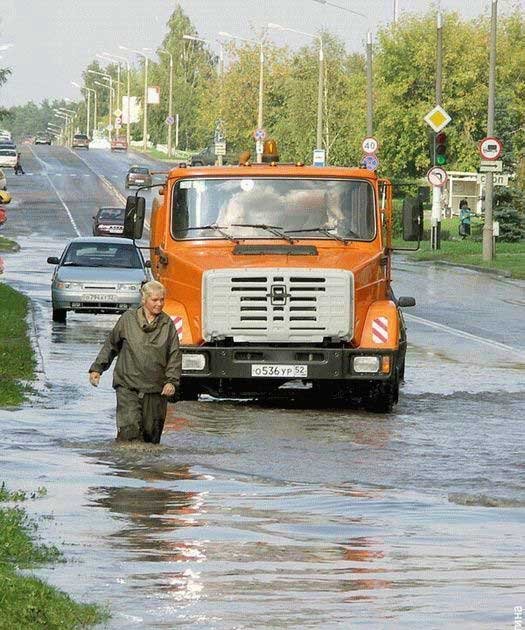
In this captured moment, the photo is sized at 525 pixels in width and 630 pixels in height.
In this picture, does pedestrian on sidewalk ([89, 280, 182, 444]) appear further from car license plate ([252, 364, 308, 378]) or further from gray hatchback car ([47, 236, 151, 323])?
gray hatchback car ([47, 236, 151, 323])

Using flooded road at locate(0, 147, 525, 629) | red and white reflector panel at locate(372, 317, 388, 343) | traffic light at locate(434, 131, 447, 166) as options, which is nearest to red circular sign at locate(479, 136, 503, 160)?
traffic light at locate(434, 131, 447, 166)

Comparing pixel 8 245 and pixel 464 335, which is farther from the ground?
pixel 464 335

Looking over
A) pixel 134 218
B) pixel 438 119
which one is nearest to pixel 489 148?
pixel 438 119

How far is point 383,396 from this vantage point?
19500 mm

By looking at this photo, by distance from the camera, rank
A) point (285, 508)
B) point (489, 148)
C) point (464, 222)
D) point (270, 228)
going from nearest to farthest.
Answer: point (285, 508)
point (270, 228)
point (489, 148)
point (464, 222)

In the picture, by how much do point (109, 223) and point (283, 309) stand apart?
162 ft

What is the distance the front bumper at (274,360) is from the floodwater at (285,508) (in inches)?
17.3

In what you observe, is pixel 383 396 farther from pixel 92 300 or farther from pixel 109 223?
pixel 109 223

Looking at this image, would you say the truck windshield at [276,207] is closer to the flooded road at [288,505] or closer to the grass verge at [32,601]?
the flooded road at [288,505]

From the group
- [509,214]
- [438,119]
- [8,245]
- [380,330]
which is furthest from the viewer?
[509,214]

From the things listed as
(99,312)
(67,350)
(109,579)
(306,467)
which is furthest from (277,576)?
(99,312)

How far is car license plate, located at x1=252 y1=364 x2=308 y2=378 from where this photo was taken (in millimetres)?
18859

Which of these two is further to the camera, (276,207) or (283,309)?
(276,207)

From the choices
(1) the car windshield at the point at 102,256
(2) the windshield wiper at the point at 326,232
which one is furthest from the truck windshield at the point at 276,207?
(1) the car windshield at the point at 102,256
